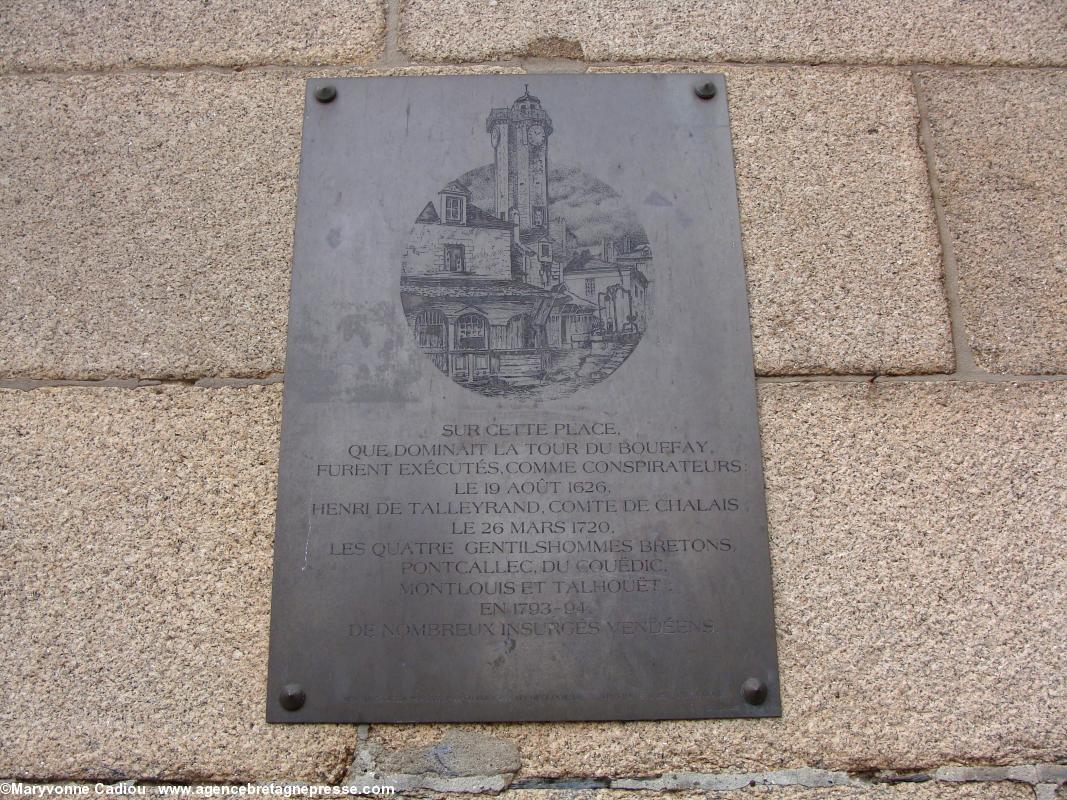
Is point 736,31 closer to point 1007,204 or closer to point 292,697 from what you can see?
point 1007,204

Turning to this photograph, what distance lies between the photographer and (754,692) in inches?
74.2

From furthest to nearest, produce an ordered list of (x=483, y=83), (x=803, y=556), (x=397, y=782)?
(x=483, y=83)
(x=803, y=556)
(x=397, y=782)

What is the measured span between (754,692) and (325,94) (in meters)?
2.02

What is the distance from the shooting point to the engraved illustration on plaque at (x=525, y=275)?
83.0 inches

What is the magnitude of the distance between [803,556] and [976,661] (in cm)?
47

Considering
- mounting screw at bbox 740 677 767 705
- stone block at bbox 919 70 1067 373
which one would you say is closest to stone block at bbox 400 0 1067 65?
stone block at bbox 919 70 1067 373

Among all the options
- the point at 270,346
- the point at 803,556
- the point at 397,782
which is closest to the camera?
the point at 397,782

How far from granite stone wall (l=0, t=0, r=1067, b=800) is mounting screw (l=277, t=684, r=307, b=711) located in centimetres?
7

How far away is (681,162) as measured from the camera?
231 cm

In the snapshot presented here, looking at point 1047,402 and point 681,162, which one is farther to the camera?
point 681,162

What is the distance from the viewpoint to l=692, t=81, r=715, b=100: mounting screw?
2383 millimetres

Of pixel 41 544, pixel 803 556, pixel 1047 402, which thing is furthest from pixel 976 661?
pixel 41 544

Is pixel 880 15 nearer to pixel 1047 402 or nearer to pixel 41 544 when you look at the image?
pixel 1047 402

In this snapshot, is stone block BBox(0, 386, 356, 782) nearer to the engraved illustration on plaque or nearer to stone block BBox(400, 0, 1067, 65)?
the engraved illustration on plaque
